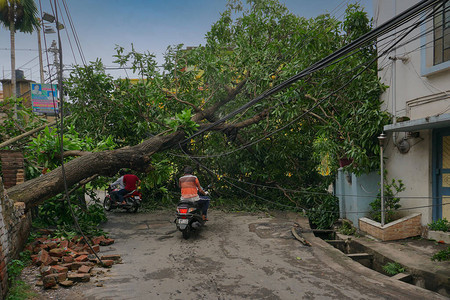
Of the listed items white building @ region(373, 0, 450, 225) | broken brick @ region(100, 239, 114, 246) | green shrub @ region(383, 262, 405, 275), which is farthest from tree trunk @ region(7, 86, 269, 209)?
green shrub @ region(383, 262, 405, 275)

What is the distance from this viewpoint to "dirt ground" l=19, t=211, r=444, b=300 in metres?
4.45

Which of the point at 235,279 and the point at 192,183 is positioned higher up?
the point at 192,183

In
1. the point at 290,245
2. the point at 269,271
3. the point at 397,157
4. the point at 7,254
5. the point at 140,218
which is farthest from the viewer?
the point at 140,218

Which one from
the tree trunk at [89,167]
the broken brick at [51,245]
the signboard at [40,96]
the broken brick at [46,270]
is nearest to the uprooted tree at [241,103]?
the tree trunk at [89,167]

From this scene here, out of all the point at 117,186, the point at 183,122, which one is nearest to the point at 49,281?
the point at 183,122

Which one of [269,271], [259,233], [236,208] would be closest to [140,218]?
[236,208]

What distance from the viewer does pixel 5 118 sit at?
28.1 feet

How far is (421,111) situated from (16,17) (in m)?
24.0

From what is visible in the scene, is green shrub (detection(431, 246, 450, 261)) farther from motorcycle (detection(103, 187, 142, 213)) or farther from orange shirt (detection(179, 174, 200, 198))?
motorcycle (detection(103, 187, 142, 213))

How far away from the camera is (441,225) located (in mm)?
6508

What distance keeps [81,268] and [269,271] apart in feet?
9.68

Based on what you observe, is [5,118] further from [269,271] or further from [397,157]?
[397,157]

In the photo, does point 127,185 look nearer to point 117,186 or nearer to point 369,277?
point 117,186

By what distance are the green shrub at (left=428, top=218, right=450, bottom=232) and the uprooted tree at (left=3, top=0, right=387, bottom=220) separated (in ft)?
5.66
